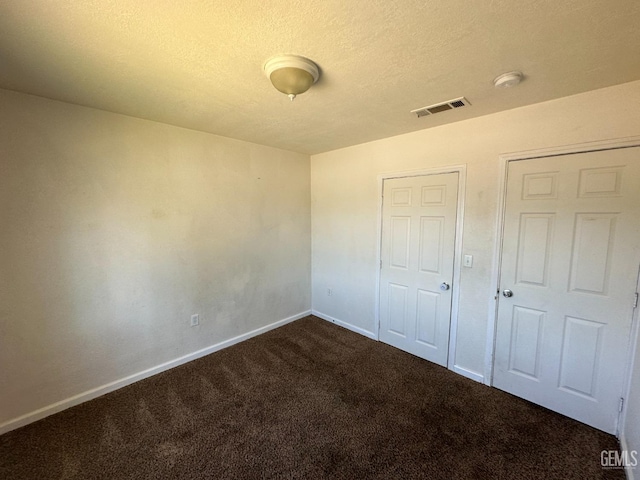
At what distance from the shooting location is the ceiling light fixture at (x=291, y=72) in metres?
1.44

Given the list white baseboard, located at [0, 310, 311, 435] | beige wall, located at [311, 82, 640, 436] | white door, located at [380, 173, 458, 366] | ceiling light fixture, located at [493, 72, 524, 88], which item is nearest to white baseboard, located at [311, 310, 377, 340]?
beige wall, located at [311, 82, 640, 436]

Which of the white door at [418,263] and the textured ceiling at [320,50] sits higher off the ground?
the textured ceiling at [320,50]

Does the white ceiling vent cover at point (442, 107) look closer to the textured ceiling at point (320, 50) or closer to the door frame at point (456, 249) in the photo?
the textured ceiling at point (320, 50)

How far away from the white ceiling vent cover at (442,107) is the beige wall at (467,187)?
0.19 meters

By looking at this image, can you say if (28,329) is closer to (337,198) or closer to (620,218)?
(337,198)

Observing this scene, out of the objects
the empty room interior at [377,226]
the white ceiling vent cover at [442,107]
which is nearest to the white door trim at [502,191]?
the empty room interior at [377,226]

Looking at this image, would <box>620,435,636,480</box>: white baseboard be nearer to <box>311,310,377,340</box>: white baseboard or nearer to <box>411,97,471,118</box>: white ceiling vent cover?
<box>311,310,377,340</box>: white baseboard

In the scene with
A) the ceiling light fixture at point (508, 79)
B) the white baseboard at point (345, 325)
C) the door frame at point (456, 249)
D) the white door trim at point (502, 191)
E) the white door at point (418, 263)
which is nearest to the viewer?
the ceiling light fixture at point (508, 79)

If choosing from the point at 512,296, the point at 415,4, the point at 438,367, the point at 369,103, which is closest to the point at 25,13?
the point at 415,4

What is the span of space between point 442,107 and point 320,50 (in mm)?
1202

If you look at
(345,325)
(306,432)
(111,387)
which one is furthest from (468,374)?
(111,387)

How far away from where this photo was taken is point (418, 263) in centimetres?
284

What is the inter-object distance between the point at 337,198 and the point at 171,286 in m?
2.20

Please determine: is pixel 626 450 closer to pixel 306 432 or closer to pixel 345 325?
pixel 306 432
